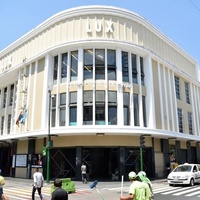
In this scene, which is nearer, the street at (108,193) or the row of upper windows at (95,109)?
the street at (108,193)

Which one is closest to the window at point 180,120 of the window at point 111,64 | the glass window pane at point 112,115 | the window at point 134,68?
the window at point 134,68

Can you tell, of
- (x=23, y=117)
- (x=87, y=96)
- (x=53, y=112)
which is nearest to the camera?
(x=87, y=96)

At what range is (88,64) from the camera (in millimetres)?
25469

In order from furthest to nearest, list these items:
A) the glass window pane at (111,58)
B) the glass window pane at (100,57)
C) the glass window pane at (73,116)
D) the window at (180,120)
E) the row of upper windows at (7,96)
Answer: the row of upper windows at (7,96) → the window at (180,120) → the glass window pane at (111,58) → the glass window pane at (100,57) → the glass window pane at (73,116)

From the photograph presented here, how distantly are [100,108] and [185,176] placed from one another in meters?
9.41

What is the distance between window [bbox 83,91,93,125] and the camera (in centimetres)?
2398

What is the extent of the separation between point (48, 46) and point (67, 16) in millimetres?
3624

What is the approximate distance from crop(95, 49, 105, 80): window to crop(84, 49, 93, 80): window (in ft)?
1.59

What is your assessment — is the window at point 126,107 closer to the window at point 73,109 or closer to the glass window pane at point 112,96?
the glass window pane at point 112,96

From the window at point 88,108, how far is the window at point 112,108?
1670 mm

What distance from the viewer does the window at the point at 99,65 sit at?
82.7 ft

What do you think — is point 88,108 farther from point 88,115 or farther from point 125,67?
point 125,67

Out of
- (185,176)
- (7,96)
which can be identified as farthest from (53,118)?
(185,176)

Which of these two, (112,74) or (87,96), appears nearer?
(87,96)
